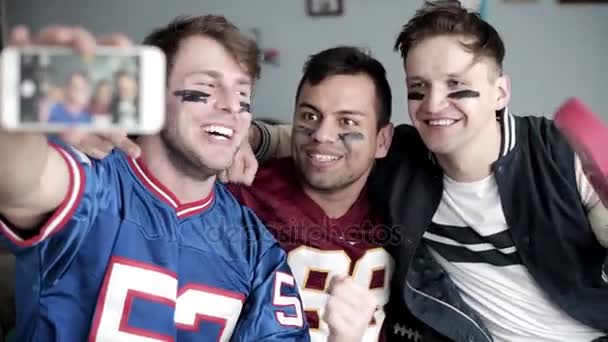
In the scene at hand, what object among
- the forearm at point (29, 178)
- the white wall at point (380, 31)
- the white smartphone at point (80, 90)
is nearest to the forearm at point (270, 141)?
the forearm at point (29, 178)

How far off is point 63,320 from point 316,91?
2.35 feet

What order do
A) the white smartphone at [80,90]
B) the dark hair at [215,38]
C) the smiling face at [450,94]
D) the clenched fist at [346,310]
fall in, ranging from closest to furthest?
the white smartphone at [80,90] → the clenched fist at [346,310] → the dark hair at [215,38] → the smiling face at [450,94]

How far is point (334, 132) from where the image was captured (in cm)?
140

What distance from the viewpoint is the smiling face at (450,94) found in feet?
4.27

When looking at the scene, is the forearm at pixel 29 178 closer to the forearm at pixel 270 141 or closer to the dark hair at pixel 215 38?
the dark hair at pixel 215 38

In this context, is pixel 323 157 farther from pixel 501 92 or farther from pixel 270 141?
Result: pixel 501 92

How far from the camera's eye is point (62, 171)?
844 mm

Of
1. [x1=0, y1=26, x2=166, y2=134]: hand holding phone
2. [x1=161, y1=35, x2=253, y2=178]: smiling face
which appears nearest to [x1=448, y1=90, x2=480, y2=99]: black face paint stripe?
[x1=161, y1=35, x2=253, y2=178]: smiling face

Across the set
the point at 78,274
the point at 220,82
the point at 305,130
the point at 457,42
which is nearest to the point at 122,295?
the point at 78,274

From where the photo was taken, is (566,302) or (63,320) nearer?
(63,320)

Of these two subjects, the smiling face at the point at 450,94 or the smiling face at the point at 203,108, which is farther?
the smiling face at the point at 450,94

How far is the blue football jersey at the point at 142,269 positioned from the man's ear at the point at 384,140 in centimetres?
39

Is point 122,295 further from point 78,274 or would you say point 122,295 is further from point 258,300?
point 258,300

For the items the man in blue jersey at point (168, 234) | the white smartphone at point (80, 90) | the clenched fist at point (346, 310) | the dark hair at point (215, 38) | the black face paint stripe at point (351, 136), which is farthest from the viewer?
the black face paint stripe at point (351, 136)
